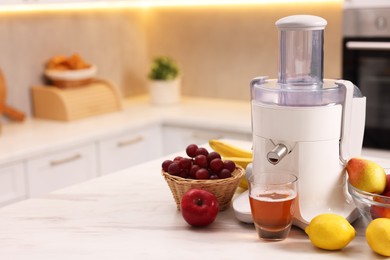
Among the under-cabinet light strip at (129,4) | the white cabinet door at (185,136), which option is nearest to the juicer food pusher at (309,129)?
the white cabinet door at (185,136)

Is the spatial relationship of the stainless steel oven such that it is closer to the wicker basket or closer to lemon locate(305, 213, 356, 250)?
the wicker basket

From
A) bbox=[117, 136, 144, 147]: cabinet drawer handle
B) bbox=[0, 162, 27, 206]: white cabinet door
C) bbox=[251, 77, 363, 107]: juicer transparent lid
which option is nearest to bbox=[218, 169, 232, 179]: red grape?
bbox=[251, 77, 363, 107]: juicer transparent lid

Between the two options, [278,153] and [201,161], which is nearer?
[278,153]

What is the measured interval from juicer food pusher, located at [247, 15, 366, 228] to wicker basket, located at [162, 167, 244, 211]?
0.09 metres

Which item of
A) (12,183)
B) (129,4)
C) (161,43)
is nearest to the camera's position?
(12,183)

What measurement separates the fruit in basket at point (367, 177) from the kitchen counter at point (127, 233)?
0.38 ft

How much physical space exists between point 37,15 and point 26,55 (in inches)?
8.9

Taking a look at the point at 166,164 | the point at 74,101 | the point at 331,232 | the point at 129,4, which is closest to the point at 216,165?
the point at 166,164

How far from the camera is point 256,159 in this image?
1498 mm

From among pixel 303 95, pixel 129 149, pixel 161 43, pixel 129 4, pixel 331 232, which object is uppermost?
pixel 129 4

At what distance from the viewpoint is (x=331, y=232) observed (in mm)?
1310

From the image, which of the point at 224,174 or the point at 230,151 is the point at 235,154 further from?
the point at 224,174

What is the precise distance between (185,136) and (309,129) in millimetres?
1927

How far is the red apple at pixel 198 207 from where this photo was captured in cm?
144
